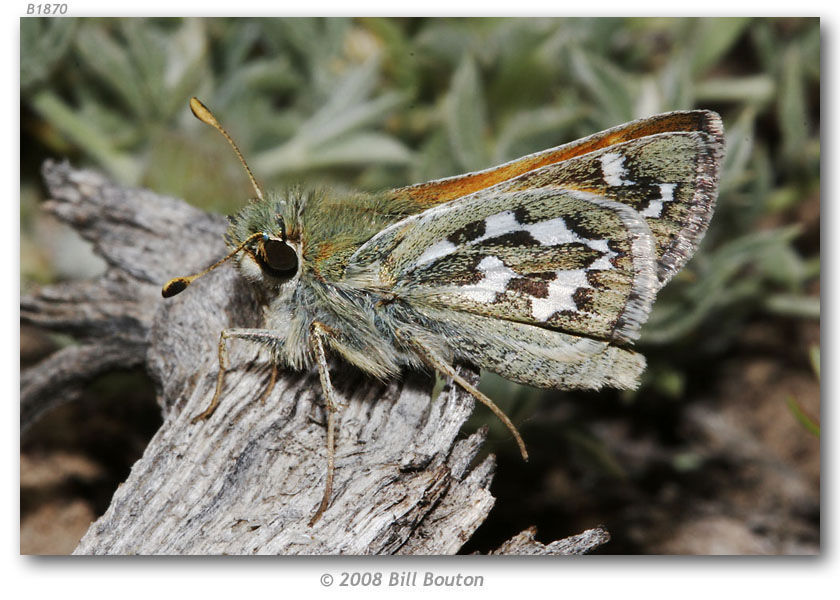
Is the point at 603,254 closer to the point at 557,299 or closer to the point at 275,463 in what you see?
the point at 557,299

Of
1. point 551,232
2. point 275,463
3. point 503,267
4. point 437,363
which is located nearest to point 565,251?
point 551,232

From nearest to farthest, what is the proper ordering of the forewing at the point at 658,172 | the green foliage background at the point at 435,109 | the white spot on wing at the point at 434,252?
1. the forewing at the point at 658,172
2. the white spot on wing at the point at 434,252
3. the green foliage background at the point at 435,109

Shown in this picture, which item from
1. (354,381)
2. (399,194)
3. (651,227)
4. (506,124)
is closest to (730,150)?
(506,124)

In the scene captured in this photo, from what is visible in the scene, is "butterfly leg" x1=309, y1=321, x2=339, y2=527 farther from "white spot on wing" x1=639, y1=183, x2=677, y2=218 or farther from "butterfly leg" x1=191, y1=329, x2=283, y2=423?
"white spot on wing" x1=639, y1=183, x2=677, y2=218

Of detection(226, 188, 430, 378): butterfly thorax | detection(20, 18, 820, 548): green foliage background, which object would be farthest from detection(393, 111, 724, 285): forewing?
detection(20, 18, 820, 548): green foliage background

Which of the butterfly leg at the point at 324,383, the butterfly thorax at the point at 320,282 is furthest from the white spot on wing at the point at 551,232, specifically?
the butterfly leg at the point at 324,383

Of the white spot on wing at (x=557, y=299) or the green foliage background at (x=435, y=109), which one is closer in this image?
the white spot on wing at (x=557, y=299)

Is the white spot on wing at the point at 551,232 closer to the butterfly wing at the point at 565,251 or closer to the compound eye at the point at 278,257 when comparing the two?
the butterfly wing at the point at 565,251
